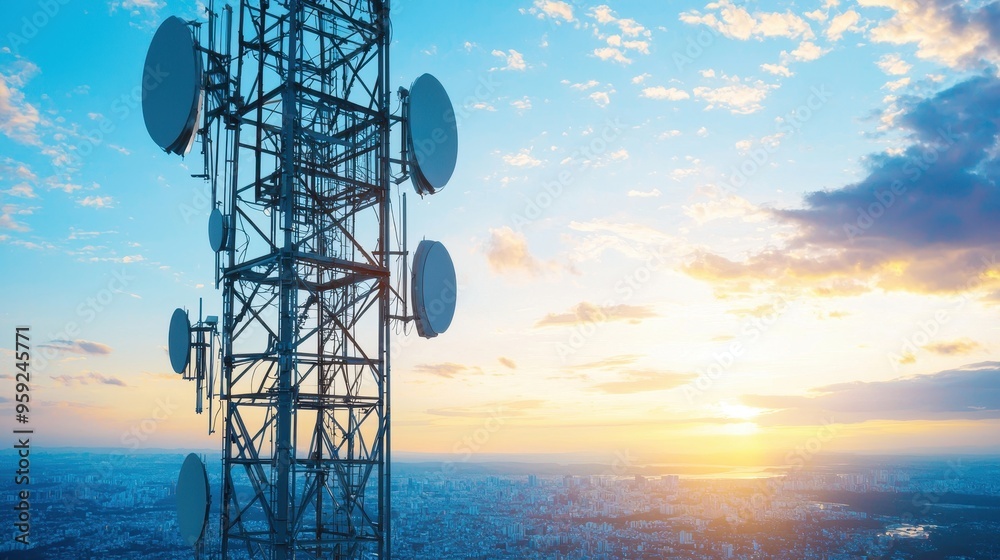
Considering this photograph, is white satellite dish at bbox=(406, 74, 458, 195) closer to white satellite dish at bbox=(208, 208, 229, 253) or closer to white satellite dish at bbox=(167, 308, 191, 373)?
white satellite dish at bbox=(208, 208, 229, 253)

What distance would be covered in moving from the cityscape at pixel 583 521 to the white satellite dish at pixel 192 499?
0.21 metres

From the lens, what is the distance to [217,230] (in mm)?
11031

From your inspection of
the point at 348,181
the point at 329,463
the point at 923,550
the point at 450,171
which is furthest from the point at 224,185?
the point at 923,550

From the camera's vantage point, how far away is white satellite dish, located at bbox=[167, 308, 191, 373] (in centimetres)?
1130

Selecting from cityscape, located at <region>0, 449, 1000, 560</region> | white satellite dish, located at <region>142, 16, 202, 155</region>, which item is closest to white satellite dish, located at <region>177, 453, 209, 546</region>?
cityscape, located at <region>0, 449, 1000, 560</region>

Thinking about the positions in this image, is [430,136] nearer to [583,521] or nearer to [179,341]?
[179,341]

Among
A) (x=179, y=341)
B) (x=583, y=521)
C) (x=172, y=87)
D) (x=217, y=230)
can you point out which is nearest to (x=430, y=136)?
(x=217, y=230)

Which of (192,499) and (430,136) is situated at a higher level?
(430,136)

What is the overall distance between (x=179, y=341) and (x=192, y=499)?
2.45m

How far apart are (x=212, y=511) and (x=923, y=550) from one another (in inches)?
2646

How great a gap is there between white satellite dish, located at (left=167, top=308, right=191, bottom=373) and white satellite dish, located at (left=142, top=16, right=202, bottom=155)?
2.63 metres

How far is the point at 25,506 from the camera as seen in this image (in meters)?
16.9

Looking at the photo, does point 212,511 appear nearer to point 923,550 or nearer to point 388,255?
point 388,255

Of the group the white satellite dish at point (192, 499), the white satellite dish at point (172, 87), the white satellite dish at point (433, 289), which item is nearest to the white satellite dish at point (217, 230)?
the white satellite dish at point (172, 87)
